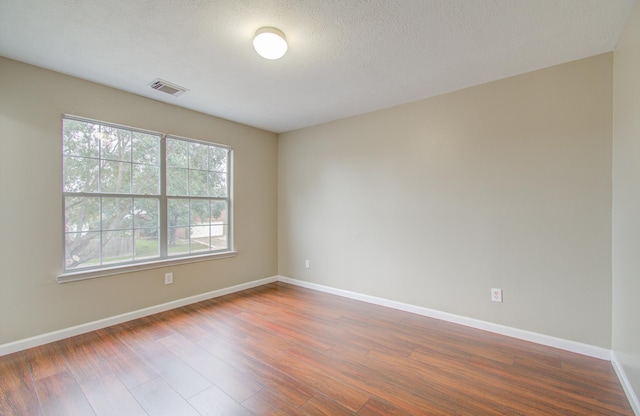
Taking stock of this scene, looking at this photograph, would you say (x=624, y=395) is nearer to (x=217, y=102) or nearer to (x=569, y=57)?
(x=569, y=57)

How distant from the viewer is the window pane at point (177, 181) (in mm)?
3412

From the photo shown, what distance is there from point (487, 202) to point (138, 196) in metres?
3.71

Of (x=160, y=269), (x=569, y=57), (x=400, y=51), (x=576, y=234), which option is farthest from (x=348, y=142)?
(x=160, y=269)

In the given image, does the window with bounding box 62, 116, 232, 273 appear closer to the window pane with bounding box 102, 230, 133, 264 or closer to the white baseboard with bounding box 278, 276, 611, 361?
the window pane with bounding box 102, 230, 133, 264

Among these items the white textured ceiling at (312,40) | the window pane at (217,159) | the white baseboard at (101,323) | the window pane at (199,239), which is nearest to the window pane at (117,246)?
the white baseboard at (101,323)

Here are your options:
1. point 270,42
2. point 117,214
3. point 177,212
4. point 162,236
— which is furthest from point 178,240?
point 270,42

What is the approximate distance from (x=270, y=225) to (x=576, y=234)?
376 centimetres

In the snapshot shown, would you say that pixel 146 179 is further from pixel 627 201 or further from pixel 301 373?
pixel 627 201

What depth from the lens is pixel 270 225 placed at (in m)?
4.64

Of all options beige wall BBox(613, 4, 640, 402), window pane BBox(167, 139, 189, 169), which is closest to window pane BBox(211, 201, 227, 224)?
window pane BBox(167, 139, 189, 169)

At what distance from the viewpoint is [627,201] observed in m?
1.88

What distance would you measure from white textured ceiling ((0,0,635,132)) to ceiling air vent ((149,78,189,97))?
0.08 meters

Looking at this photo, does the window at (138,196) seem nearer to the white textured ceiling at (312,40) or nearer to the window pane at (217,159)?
the window pane at (217,159)

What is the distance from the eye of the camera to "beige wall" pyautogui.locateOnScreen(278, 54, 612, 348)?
90.7 inches
